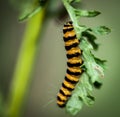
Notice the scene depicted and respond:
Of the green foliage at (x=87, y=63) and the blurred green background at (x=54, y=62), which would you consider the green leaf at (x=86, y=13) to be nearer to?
the green foliage at (x=87, y=63)

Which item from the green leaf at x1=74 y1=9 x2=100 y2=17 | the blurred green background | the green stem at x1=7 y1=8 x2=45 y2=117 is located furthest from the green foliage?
the blurred green background

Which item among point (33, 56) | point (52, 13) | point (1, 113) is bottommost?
point (1, 113)

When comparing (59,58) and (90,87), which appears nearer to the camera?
(90,87)

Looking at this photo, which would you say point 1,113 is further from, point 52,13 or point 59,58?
point 59,58

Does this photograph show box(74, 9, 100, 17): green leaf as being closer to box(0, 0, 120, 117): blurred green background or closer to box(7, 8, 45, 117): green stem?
box(7, 8, 45, 117): green stem

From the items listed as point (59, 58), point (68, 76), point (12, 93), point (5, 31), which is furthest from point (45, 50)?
point (68, 76)

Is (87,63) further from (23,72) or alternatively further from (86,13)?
(23,72)

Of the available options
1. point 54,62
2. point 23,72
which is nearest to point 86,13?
point 23,72

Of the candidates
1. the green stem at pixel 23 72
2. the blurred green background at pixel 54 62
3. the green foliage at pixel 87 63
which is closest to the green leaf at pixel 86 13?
the green foliage at pixel 87 63

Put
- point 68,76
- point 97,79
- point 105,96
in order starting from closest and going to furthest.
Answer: point 97,79
point 68,76
point 105,96
